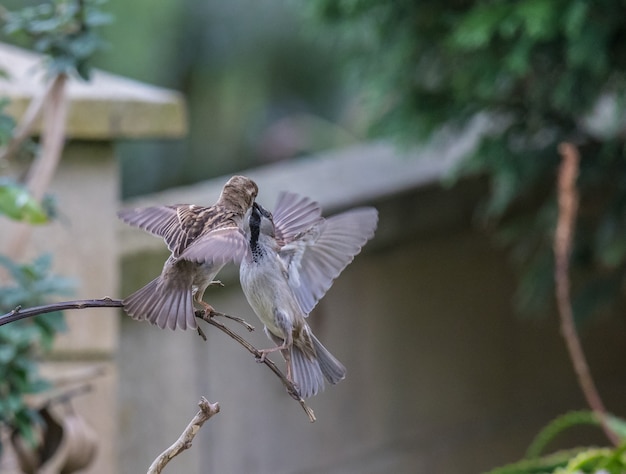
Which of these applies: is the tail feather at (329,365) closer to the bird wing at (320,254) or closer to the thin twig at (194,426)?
the bird wing at (320,254)

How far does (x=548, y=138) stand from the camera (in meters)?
3.00

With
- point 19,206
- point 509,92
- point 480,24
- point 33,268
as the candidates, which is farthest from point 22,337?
point 509,92

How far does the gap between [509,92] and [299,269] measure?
170 centimetres

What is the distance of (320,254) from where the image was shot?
151cm

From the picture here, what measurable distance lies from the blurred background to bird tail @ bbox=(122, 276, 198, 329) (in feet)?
4.88

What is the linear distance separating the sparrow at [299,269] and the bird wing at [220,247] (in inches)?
11.1

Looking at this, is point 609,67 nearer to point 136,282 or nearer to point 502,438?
point 136,282

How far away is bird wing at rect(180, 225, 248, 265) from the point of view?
3.10ft

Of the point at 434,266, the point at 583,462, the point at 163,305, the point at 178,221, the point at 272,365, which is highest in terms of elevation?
the point at 434,266

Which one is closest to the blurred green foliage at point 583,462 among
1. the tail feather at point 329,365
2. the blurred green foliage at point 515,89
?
the blurred green foliage at point 515,89

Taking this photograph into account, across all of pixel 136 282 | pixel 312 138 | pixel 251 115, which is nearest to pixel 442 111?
pixel 136 282

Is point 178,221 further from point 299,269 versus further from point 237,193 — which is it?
point 299,269

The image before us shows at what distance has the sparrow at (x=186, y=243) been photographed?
3.33ft

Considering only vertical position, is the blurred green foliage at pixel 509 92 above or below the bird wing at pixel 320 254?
above
